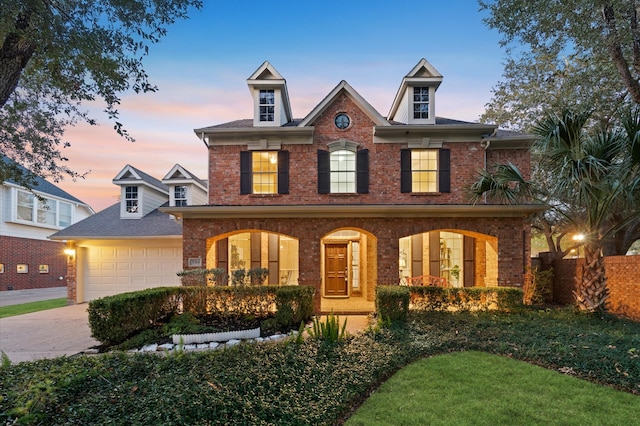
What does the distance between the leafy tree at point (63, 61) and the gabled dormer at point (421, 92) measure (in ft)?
26.5

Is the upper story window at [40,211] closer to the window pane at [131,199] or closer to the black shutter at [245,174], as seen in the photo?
the window pane at [131,199]

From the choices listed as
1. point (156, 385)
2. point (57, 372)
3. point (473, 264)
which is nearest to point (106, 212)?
point (57, 372)

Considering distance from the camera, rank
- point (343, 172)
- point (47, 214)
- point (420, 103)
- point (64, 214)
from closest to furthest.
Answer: point (343, 172) < point (420, 103) < point (47, 214) < point (64, 214)

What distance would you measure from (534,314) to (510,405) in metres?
5.40

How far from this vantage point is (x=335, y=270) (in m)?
15.0

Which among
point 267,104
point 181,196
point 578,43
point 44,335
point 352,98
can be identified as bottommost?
point 44,335

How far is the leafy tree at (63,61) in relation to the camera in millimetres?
5551

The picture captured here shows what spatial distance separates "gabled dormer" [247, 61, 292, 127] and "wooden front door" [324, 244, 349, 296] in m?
6.12

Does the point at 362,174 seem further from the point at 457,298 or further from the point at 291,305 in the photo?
the point at 291,305

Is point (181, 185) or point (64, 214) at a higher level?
point (181, 185)

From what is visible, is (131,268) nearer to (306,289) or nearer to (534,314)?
(306,289)

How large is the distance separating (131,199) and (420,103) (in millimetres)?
12972

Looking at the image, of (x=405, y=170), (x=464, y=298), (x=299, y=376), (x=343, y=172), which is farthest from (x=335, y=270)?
(x=299, y=376)

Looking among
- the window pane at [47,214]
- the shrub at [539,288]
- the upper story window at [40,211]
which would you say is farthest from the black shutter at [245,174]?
the window pane at [47,214]
